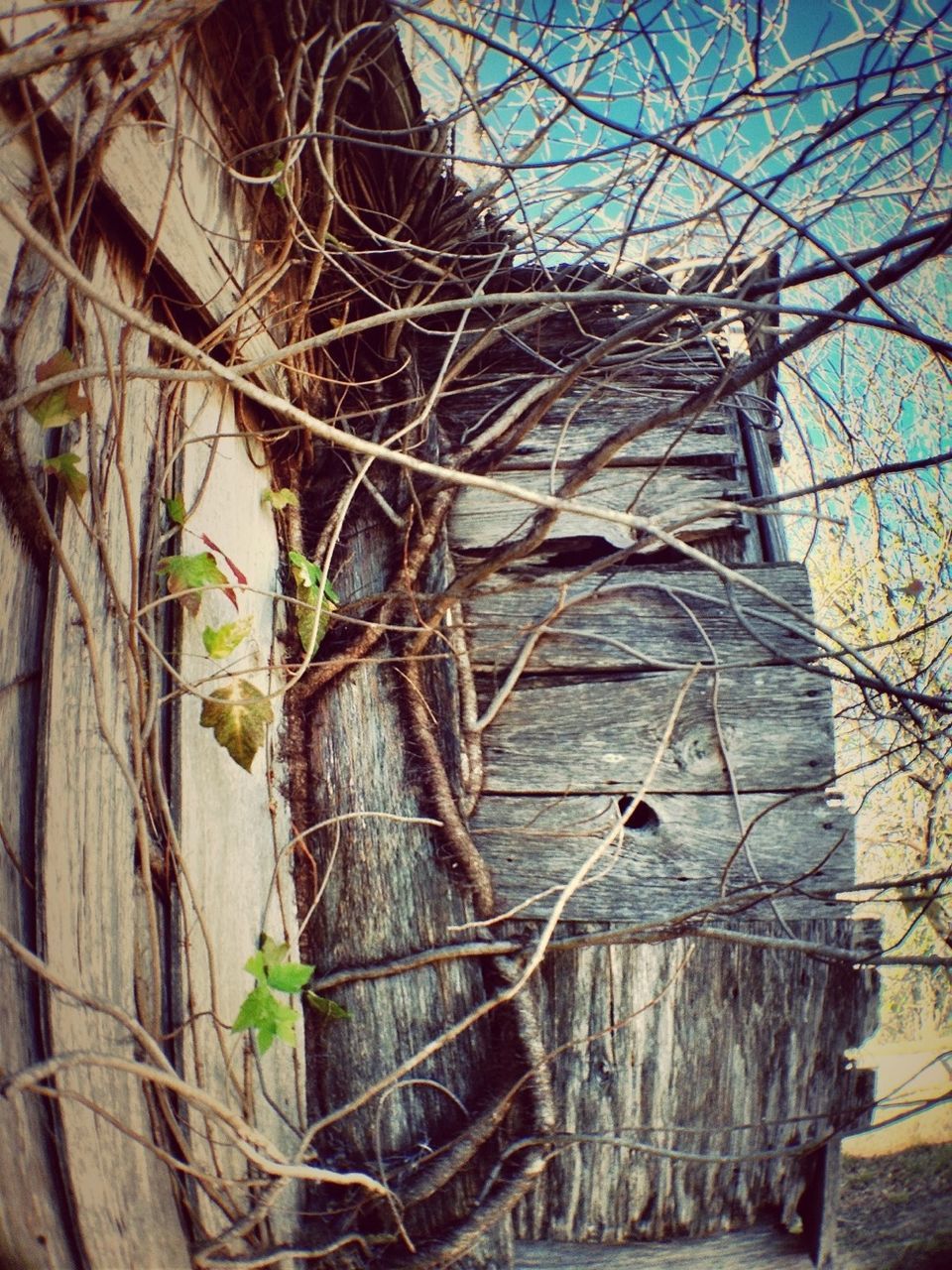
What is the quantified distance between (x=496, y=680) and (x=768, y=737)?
0.58 metres

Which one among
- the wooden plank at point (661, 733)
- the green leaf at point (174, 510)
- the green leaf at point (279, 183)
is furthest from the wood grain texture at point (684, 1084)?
the green leaf at point (279, 183)

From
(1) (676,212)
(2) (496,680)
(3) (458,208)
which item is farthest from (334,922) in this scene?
(1) (676,212)

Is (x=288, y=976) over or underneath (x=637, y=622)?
underneath

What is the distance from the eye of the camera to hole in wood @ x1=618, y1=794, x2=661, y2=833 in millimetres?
1365

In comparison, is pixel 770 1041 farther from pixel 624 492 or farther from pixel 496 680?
pixel 624 492

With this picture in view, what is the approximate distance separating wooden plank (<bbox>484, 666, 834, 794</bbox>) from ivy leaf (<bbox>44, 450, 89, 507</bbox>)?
87 cm

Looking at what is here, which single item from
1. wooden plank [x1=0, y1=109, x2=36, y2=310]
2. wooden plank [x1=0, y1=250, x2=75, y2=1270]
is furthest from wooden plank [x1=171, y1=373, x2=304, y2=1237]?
wooden plank [x1=0, y1=109, x2=36, y2=310]

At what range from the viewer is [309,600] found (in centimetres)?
135

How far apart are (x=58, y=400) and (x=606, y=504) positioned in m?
1.12

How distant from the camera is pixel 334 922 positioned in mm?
1321

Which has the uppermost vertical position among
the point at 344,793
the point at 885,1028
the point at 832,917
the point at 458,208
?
the point at 458,208

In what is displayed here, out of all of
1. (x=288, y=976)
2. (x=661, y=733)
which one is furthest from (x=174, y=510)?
(x=661, y=733)

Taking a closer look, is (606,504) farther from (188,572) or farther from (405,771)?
(188,572)

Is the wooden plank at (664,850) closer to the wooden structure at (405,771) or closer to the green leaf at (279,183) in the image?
the wooden structure at (405,771)
